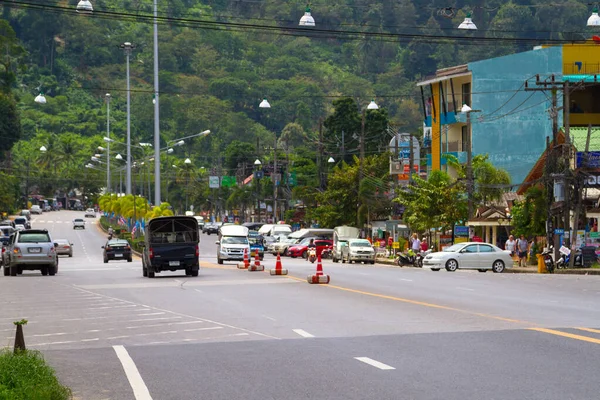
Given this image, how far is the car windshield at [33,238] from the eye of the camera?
4764 cm

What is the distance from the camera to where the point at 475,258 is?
5138 cm

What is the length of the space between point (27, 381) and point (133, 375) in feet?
8.51

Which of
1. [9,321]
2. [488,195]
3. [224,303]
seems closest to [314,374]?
[9,321]

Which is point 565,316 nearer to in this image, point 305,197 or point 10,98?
point 305,197

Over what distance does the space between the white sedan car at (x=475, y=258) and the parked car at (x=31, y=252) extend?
54.6ft

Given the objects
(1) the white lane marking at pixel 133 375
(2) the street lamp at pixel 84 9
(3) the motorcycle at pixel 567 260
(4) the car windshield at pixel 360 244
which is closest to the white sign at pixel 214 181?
(4) the car windshield at pixel 360 244

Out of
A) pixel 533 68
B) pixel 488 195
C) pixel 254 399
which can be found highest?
pixel 533 68

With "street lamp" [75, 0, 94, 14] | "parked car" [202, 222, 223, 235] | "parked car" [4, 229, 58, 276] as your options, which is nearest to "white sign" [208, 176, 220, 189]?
"parked car" [202, 222, 223, 235]

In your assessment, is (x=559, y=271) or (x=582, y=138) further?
(x=582, y=138)

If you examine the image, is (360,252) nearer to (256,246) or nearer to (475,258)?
(256,246)

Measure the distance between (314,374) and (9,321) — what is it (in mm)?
11567

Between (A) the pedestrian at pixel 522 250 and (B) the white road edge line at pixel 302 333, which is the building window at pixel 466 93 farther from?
(B) the white road edge line at pixel 302 333

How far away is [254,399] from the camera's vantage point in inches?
480

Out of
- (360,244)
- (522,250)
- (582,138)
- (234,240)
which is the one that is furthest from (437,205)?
A: (234,240)
